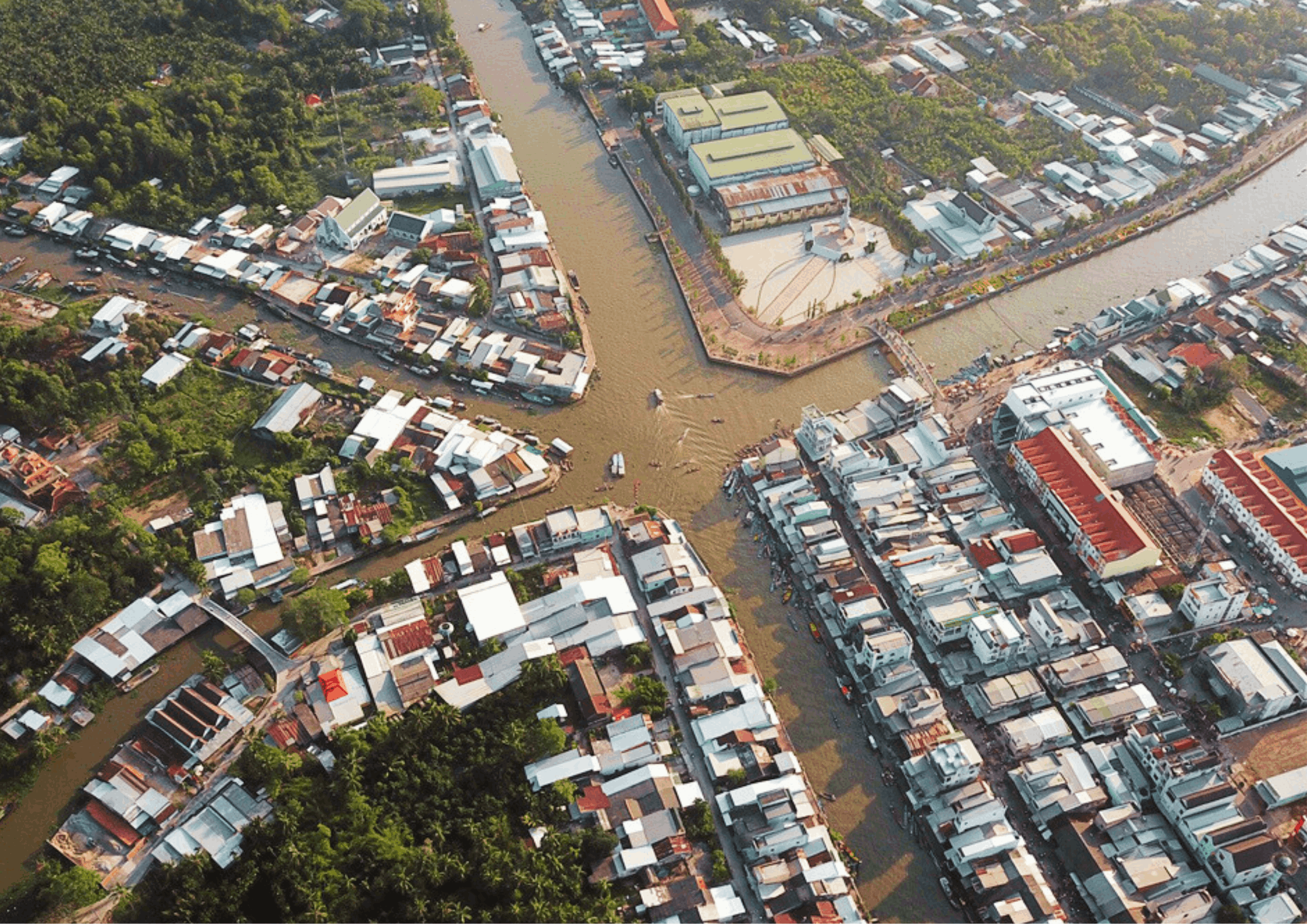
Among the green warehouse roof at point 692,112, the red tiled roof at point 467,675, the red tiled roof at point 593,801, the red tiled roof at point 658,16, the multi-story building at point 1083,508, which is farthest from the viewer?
the red tiled roof at point 658,16

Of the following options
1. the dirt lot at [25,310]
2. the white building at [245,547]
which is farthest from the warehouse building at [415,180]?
the white building at [245,547]

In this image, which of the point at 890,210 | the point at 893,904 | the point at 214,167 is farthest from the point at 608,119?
the point at 893,904

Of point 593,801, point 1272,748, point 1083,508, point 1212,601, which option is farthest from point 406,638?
point 1272,748

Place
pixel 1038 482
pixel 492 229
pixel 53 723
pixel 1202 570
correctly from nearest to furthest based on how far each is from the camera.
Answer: pixel 53 723 → pixel 1202 570 → pixel 1038 482 → pixel 492 229

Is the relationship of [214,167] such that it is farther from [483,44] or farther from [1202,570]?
[1202,570]

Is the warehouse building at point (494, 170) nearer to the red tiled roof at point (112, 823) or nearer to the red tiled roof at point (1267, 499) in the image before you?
A: the red tiled roof at point (112, 823)

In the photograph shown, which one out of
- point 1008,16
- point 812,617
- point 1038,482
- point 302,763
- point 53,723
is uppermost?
point 1008,16
